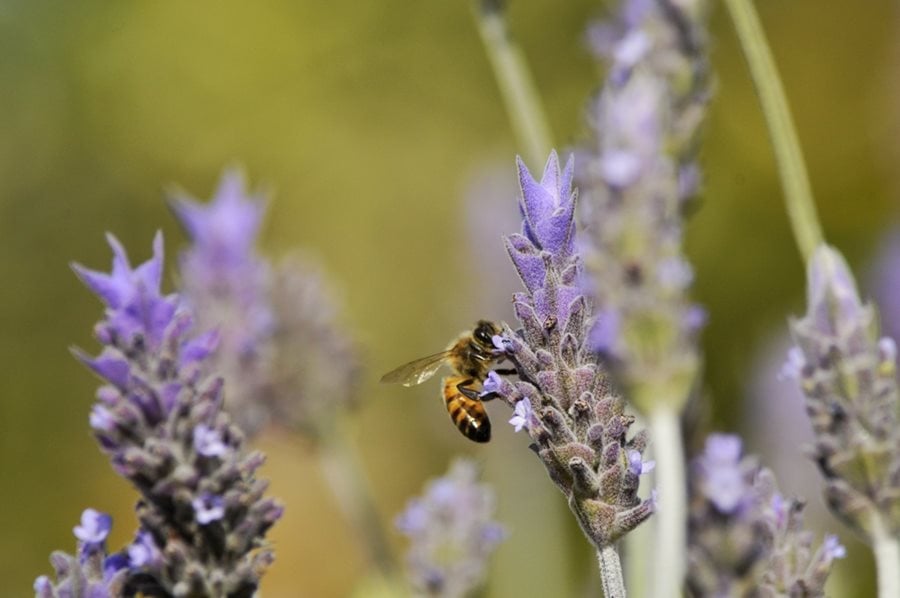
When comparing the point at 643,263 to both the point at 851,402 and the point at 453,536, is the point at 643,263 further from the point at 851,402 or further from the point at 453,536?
the point at 453,536

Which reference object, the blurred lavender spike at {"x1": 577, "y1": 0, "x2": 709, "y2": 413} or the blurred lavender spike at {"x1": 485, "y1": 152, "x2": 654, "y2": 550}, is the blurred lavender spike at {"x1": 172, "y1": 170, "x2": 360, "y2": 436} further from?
the blurred lavender spike at {"x1": 485, "y1": 152, "x2": 654, "y2": 550}

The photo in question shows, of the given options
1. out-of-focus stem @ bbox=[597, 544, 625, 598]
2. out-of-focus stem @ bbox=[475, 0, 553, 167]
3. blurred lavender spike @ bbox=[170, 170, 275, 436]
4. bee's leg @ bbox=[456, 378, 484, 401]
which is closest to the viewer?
out-of-focus stem @ bbox=[597, 544, 625, 598]

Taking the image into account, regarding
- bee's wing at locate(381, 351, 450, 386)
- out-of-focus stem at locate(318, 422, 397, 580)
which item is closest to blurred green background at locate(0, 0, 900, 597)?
out-of-focus stem at locate(318, 422, 397, 580)

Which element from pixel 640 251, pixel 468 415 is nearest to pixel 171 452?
pixel 468 415

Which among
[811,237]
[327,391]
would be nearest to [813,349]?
[811,237]

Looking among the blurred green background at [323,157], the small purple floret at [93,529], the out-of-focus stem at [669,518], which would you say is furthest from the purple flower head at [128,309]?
the blurred green background at [323,157]

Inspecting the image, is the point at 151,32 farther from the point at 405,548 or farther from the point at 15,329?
the point at 405,548
